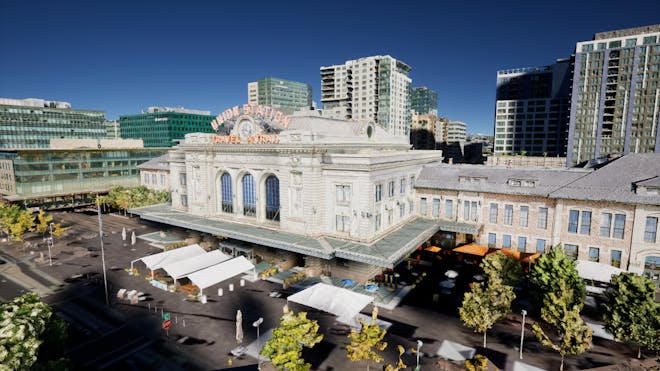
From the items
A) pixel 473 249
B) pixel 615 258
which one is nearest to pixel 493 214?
pixel 473 249

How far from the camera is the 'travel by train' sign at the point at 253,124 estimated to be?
56.5 meters

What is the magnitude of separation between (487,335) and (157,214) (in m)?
58.0

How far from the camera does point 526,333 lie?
35438mm

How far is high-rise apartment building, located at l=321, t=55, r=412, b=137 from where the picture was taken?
180625mm

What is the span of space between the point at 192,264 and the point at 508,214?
153 feet

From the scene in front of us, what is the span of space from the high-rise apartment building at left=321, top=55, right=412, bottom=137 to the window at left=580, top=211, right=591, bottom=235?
426 feet

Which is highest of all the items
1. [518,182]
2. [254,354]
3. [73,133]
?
[73,133]

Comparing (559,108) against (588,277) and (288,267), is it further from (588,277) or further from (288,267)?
(288,267)

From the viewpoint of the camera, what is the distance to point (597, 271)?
4131 centimetres

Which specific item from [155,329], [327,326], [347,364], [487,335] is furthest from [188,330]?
[487,335]

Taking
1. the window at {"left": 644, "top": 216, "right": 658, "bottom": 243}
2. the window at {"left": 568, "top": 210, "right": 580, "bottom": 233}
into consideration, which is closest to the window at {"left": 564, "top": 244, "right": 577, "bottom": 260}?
the window at {"left": 568, "top": 210, "right": 580, "bottom": 233}

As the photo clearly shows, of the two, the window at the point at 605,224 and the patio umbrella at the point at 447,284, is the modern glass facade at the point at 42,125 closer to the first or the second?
the patio umbrella at the point at 447,284

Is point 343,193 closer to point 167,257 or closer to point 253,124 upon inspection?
point 253,124

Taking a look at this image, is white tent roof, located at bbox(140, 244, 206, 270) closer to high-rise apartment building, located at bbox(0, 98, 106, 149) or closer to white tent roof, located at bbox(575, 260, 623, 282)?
white tent roof, located at bbox(575, 260, 623, 282)
